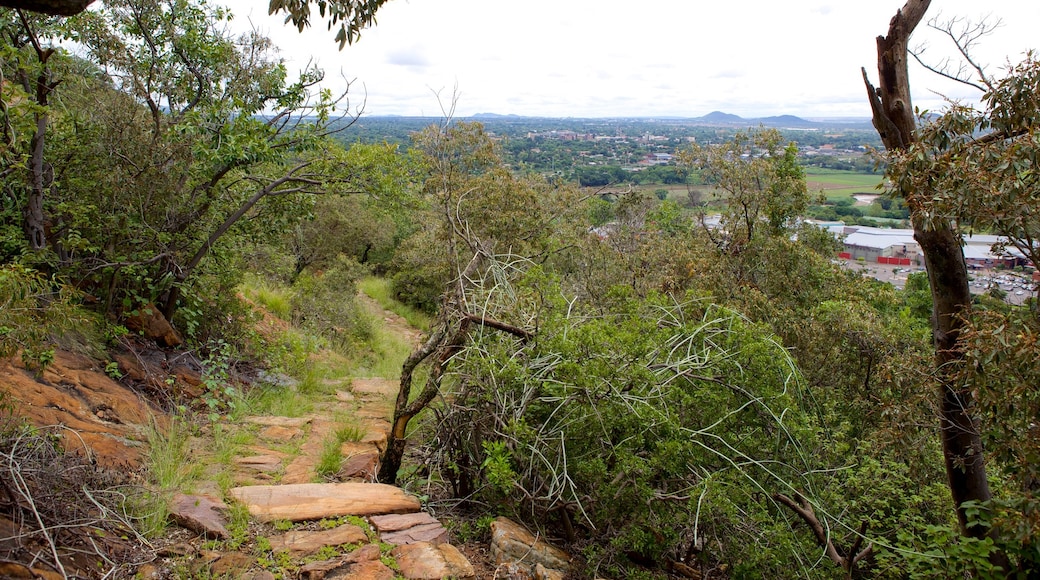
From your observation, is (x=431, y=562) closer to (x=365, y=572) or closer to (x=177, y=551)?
(x=365, y=572)

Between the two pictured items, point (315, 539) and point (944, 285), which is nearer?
point (315, 539)

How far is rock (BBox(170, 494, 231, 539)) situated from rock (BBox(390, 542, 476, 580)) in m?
0.96

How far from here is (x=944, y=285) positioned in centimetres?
434

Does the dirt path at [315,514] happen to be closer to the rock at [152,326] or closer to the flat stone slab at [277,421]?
the flat stone slab at [277,421]

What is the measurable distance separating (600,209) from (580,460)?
1307 centimetres

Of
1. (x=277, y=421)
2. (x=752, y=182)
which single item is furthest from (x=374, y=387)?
(x=752, y=182)

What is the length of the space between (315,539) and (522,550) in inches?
46.8

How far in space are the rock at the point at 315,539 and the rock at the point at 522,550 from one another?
2.55 feet

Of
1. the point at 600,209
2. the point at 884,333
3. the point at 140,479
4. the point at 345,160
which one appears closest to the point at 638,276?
the point at 884,333

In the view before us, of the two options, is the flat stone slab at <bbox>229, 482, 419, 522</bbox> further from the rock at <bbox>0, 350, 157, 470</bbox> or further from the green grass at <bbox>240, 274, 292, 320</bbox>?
the green grass at <bbox>240, 274, 292, 320</bbox>

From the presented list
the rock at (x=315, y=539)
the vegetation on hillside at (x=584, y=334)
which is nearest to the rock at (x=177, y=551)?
the rock at (x=315, y=539)

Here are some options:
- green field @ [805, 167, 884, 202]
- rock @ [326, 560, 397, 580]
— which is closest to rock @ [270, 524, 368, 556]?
rock @ [326, 560, 397, 580]

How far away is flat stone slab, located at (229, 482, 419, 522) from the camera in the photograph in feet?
12.7

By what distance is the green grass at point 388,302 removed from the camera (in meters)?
16.8
